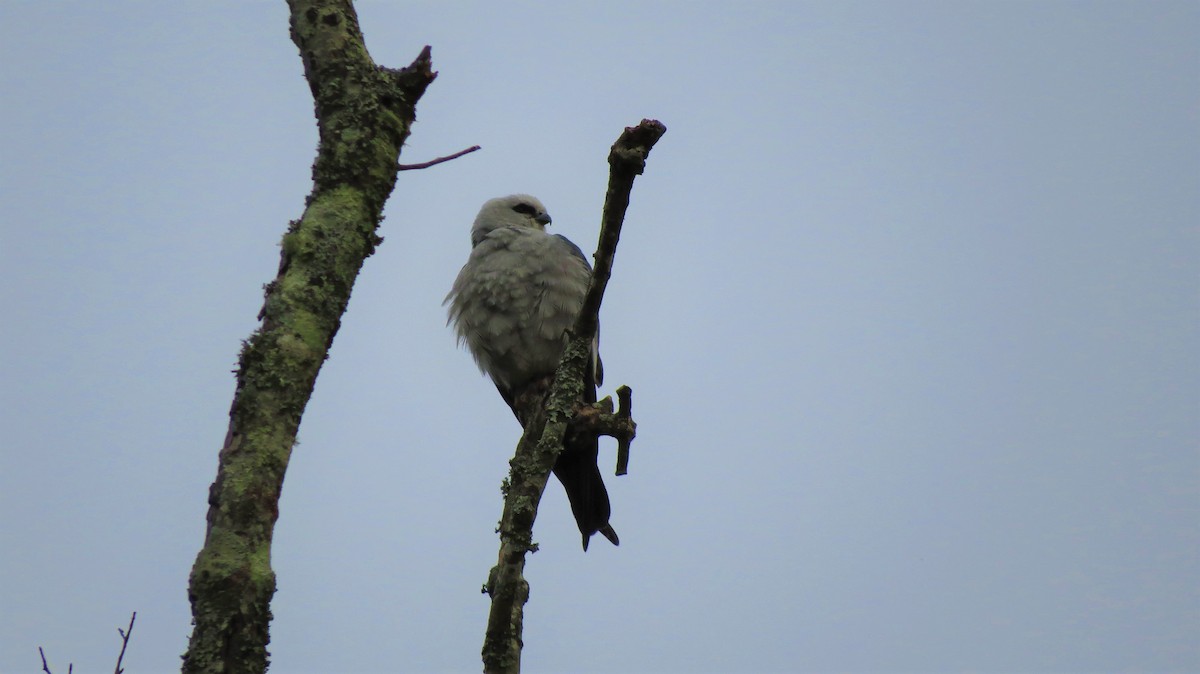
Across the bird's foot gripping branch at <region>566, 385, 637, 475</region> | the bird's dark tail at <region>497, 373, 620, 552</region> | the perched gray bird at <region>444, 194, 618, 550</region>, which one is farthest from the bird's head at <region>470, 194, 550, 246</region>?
the bird's foot gripping branch at <region>566, 385, 637, 475</region>

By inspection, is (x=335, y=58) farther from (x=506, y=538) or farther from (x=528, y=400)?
(x=528, y=400)

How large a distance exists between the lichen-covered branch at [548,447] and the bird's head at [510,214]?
377 centimetres

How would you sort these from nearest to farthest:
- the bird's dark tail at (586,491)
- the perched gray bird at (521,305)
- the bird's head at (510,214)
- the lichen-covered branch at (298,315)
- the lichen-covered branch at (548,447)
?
1. the lichen-covered branch at (298,315)
2. the lichen-covered branch at (548,447)
3. the bird's dark tail at (586,491)
4. the perched gray bird at (521,305)
5. the bird's head at (510,214)

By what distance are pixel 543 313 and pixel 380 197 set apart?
8.81ft

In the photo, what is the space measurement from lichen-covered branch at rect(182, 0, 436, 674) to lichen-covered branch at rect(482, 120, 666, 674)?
82 centimetres

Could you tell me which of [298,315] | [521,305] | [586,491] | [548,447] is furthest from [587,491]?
[298,315]

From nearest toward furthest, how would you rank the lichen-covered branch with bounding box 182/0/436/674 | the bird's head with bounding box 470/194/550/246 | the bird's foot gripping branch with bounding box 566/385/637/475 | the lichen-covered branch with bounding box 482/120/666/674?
the lichen-covered branch with bounding box 182/0/436/674
the lichen-covered branch with bounding box 482/120/666/674
the bird's foot gripping branch with bounding box 566/385/637/475
the bird's head with bounding box 470/194/550/246

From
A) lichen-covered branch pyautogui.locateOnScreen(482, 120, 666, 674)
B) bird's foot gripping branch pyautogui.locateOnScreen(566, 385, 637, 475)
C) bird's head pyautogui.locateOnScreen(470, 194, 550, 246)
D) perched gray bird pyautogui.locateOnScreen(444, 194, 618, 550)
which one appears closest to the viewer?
lichen-covered branch pyautogui.locateOnScreen(482, 120, 666, 674)

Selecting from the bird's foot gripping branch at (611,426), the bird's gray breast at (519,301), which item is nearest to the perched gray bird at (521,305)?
the bird's gray breast at (519,301)

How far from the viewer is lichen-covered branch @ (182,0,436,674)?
2.33 metres

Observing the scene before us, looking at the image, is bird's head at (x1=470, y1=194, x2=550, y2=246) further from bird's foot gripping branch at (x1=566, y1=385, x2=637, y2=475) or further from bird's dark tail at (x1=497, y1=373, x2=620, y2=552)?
bird's foot gripping branch at (x1=566, y1=385, x2=637, y2=475)

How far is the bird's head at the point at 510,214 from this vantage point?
24.4ft

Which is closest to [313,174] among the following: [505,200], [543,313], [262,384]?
[262,384]

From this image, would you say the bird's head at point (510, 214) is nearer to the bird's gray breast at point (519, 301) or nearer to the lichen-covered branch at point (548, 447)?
the bird's gray breast at point (519, 301)
